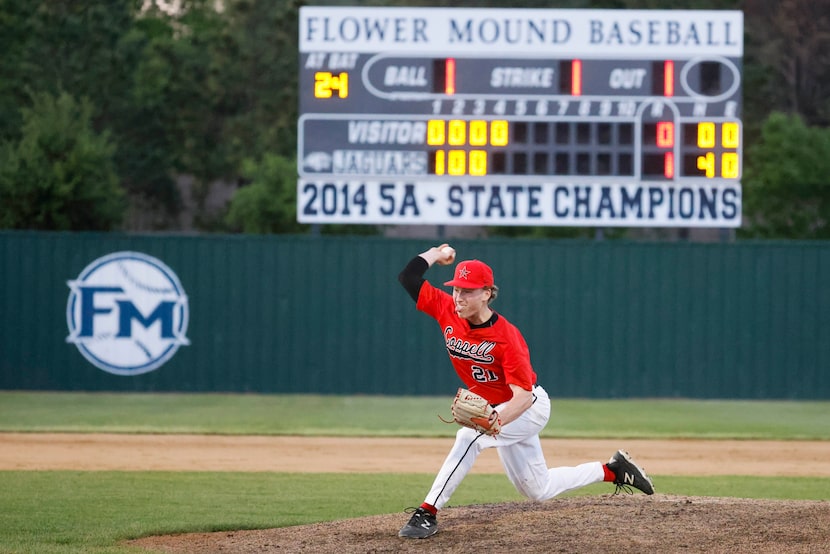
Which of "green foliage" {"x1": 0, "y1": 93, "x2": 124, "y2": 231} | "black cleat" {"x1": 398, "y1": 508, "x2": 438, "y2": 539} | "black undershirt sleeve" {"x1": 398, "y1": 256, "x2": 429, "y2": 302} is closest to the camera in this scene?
"black cleat" {"x1": 398, "y1": 508, "x2": 438, "y2": 539}

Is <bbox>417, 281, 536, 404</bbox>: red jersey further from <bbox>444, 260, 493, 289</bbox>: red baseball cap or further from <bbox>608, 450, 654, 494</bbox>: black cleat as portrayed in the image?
<bbox>608, 450, 654, 494</bbox>: black cleat

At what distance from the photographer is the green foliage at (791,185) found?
27.9 metres

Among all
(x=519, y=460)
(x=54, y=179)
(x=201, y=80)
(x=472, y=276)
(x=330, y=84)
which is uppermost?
(x=201, y=80)

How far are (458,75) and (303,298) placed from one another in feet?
13.2

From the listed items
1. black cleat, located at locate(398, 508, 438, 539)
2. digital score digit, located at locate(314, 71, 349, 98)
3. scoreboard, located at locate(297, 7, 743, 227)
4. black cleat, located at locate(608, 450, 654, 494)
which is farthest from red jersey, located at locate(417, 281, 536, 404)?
digital score digit, located at locate(314, 71, 349, 98)

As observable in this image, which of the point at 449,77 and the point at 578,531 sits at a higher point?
the point at 449,77

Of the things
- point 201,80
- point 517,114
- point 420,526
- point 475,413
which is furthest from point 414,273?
point 201,80

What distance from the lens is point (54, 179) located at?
21.3 metres

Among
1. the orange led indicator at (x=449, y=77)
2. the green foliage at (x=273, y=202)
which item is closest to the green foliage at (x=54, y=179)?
the green foliage at (x=273, y=202)

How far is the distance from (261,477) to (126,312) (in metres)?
7.93

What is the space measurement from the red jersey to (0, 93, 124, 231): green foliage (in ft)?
49.1

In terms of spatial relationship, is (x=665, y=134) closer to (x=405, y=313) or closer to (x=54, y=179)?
(x=405, y=313)

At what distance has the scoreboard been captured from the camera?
17.0 m

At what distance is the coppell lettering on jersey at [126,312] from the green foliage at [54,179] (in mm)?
3653
